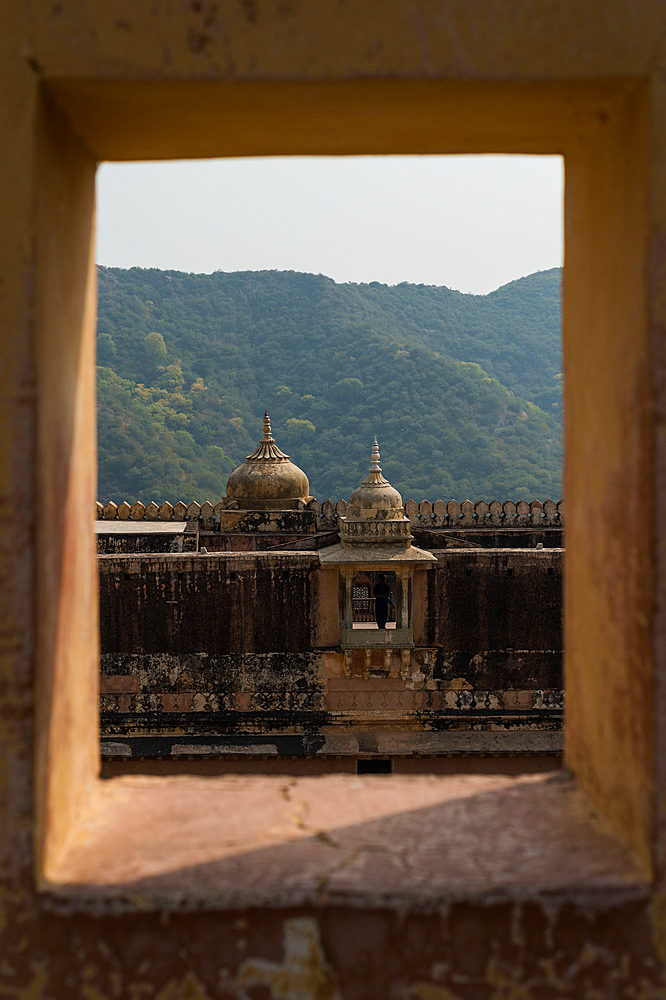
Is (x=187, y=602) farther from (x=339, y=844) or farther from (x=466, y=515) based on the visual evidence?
(x=339, y=844)

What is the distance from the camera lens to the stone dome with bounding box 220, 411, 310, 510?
15.6 metres

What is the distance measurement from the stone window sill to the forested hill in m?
44.2

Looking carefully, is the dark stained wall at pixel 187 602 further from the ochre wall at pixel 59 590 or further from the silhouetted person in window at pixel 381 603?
the ochre wall at pixel 59 590

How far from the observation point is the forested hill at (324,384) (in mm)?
49344

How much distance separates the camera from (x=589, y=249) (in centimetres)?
153

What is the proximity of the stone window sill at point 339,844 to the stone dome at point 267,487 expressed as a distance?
13.9 meters

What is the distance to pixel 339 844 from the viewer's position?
1.40 metres

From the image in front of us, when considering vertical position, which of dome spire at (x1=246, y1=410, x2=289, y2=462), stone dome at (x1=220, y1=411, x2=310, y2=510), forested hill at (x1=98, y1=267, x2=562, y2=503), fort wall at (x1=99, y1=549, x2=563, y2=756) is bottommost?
fort wall at (x1=99, y1=549, x2=563, y2=756)

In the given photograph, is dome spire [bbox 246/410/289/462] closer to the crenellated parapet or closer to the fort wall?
the crenellated parapet

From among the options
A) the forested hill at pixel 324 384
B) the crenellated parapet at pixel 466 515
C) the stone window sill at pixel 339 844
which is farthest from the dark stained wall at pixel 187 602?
the forested hill at pixel 324 384

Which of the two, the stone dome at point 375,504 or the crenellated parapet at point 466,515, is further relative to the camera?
the crenellated parapet at point 466,515

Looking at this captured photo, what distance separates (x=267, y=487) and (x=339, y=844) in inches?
565

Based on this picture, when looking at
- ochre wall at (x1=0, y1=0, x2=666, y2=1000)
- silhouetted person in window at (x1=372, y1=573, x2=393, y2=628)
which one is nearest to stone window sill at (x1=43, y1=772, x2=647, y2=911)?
ochre wall at (x1=0, y1=0, x2=666, y2=1000)

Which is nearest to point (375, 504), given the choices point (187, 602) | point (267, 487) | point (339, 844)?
point (187, 602)
